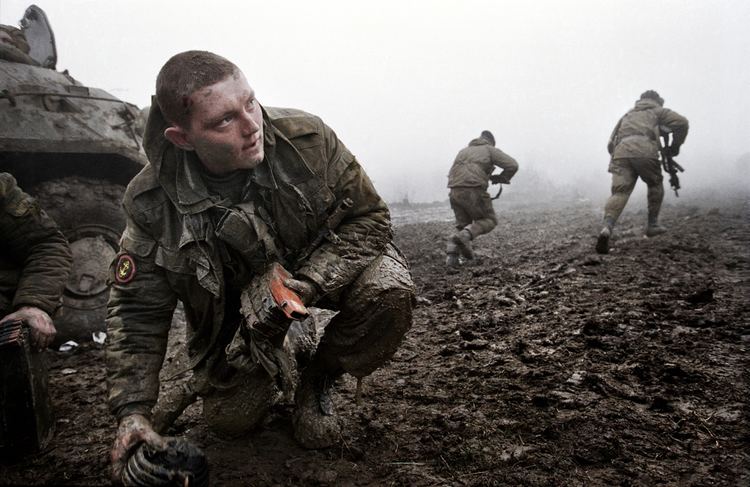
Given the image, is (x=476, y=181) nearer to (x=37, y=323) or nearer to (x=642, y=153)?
(x=642, y=153)

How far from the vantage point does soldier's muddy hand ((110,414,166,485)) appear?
151cm

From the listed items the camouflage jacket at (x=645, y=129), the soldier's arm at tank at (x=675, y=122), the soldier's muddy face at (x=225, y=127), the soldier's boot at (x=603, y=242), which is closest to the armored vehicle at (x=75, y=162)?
the soldier's muddy face at (x=225, y=127)

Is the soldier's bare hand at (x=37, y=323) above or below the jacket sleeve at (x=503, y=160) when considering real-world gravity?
below

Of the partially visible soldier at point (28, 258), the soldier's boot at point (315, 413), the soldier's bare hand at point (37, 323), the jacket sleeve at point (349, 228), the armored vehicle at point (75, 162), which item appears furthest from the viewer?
the armored vehicle at point (75, 162)

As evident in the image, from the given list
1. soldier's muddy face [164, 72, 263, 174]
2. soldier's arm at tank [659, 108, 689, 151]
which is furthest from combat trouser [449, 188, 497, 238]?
soldier's muddy face [164, 72, 263, 174]

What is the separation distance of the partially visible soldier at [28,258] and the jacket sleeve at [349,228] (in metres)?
1.51

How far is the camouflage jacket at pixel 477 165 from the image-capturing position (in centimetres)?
696

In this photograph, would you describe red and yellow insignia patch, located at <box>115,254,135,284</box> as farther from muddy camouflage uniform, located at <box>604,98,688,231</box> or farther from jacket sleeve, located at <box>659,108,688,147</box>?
jacket sleeve, located at <box>659,108,688,147</box>

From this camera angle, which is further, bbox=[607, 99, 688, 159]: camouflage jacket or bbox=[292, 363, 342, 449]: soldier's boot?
bbox=[607, 99, 688, 159]: camouflage jacket

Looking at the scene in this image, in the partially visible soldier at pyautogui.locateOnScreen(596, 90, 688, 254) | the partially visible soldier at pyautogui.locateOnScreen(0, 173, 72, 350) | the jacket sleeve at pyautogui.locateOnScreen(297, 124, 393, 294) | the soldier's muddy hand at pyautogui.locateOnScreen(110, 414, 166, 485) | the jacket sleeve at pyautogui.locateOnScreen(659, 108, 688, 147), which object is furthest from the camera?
the jacket sleeve at pyautogui.locateOnScreen(659, 108, 688, 147)

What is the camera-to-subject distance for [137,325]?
1815 millimetres

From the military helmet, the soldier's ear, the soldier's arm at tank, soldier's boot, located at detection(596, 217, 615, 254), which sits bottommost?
soldier's boot, located at detection(596, 217, 615, 254)

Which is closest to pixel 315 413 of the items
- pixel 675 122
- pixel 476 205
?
pixel 476 205

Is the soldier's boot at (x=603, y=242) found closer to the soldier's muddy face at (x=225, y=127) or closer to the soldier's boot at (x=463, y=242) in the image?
the soldier's boot at (x=463, y=242)
